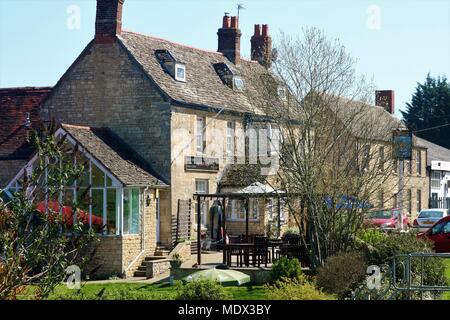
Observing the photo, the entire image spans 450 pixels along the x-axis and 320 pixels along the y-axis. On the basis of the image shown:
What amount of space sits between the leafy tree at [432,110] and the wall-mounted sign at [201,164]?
133ft

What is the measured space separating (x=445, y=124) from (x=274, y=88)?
1947 inches

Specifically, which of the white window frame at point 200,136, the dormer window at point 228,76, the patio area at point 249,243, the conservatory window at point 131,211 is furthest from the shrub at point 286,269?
the dormer window at point 228,76

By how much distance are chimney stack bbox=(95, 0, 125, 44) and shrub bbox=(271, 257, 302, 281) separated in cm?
1440

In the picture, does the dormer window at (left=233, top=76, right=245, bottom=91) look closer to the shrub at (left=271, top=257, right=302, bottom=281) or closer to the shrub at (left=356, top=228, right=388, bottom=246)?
the shrub at (left=356, top=228, right=388, bottom=246)

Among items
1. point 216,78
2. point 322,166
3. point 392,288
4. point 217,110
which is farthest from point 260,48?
point 392,288

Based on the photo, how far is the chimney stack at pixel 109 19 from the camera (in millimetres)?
36469

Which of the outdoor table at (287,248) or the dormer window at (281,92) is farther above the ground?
the dormer window at (281,92)

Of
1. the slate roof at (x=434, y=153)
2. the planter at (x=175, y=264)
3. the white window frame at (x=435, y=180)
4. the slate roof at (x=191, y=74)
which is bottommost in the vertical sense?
the planter at (x=175, y=264)

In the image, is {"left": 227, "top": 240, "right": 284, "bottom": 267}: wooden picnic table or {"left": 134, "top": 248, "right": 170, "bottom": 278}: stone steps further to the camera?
{"left": 134, "top": 248, "right": 170, "bottom": 278}: stone steps

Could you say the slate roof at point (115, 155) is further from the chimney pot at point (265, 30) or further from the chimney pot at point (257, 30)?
the chimney pot at point (265, 30)

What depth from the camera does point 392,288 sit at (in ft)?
66.2

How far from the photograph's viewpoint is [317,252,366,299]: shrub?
22.1 m

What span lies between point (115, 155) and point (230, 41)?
12.1 m

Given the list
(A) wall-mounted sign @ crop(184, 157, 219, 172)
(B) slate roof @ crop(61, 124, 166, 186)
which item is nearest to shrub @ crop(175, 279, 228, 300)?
(B) slate roof @ crop(61, 124, 166, 186)
